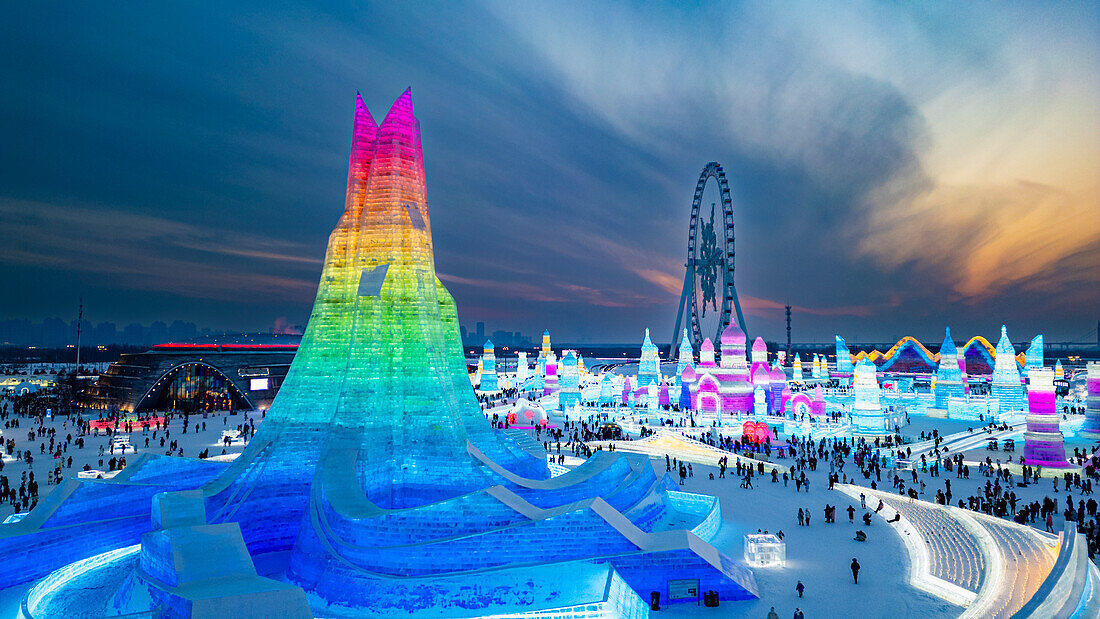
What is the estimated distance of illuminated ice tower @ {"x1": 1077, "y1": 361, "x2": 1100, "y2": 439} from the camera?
3325 centimetres

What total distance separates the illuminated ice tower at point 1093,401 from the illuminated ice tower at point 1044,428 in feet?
24.2

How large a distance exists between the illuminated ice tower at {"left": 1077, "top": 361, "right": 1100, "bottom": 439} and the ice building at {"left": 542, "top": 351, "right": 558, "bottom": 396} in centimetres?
3825

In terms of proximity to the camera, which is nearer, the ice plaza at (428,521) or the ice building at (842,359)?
the ice plaza at (428,521)

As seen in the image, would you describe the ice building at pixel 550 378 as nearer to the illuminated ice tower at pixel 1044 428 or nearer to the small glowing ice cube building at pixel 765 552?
the illuminated ice tower at pixel 1044 428

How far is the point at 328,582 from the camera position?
12352 mm

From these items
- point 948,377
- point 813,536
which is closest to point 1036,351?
point 948,377

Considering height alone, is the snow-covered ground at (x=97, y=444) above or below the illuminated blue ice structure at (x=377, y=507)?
below

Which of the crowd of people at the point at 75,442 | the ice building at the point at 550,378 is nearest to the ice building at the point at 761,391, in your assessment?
the ice building at the point at 550,378

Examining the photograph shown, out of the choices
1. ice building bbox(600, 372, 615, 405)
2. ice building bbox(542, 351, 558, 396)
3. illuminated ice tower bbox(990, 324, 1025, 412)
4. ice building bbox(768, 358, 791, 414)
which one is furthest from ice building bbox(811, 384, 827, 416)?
ice building bbox(542, 351, 558, 396)

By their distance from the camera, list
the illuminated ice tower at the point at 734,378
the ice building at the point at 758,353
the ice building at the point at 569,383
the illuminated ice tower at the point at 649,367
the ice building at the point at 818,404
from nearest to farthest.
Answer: the ice building at the point at 818,404 → the illuminated ice tower at the point at 734,378 → the ice building at the point at 758,353 → the ice building at the point at 569,383 → the illuminated ice tower at the point at 649,367

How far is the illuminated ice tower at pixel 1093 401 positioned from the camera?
109ft

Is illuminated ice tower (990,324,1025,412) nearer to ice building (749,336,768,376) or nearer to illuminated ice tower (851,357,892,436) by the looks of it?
illuminated ice tower (851,357,892,436)

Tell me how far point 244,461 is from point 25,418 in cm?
4048

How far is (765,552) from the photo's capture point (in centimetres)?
1627
